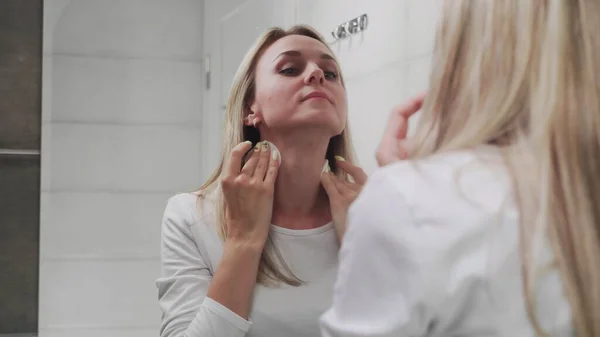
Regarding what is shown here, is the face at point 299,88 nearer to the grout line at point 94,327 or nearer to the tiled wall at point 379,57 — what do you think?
the tiled wall at point 379,57

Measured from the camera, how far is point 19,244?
75.3 inches

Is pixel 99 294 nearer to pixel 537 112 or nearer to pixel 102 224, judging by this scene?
pixel 102 224

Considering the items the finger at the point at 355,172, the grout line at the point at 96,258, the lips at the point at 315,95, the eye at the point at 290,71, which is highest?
the eye at the point at 290,71

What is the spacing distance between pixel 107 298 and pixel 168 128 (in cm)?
62

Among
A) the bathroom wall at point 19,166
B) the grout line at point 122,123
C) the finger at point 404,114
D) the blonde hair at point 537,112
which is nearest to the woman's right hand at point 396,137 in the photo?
the finger at point 404,114

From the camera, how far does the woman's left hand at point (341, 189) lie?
112cm

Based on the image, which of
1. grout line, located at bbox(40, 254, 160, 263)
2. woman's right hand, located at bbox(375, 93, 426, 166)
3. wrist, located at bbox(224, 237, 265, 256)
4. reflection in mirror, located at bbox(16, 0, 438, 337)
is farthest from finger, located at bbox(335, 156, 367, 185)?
grout line, located at bbox(40, 254, 160, 263)

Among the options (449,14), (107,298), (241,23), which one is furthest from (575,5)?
(107,298)

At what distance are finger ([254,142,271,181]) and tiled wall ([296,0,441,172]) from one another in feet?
0.73

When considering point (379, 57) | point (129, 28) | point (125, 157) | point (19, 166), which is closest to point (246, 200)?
point (379, 57)

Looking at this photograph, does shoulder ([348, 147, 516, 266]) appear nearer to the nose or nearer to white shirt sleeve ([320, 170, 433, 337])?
white shirt sleeve ([320, 170, 433, 337])

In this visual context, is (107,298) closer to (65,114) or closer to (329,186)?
(65,114)

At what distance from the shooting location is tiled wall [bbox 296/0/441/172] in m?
1.09

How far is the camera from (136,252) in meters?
2.22
